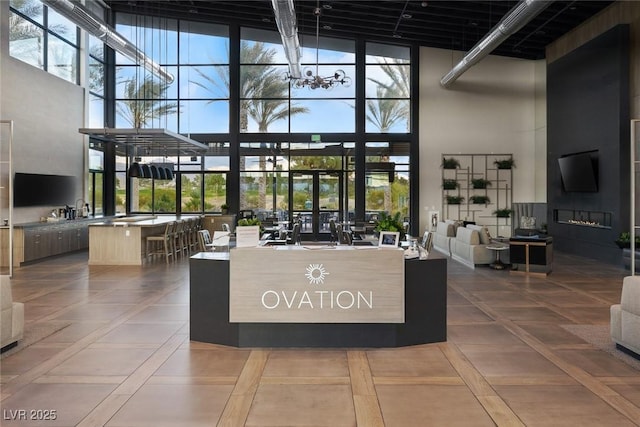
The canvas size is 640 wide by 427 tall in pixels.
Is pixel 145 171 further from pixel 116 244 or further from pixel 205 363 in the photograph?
pixel 205 363

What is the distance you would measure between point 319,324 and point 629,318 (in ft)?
9.45

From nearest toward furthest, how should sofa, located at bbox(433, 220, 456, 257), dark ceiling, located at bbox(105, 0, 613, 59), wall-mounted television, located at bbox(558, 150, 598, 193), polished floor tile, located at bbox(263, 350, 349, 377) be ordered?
1. polished floor tile, located at bbox(263, 350, 349, 377)
2. wall-mounted television, located at bbox(558, 150, 598, 193)
3. dark ceiling, located at bbox(105, 0, 613, 59)
4. sofa, located at bbox(433, 220, 456, 257)

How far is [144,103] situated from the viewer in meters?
16.5

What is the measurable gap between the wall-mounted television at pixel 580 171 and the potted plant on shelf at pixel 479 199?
3.00 meters

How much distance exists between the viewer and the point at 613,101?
11242 millimetres

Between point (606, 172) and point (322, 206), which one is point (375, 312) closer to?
point (606, 172)

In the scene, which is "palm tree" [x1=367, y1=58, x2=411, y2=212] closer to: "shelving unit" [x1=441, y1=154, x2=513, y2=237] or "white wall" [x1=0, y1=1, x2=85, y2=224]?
"shelving unit" [x1=441, y1=154, x2=513, y2=237]

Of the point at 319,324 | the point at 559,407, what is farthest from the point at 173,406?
the point at 559,407

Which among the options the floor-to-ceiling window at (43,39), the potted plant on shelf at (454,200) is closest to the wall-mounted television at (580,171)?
the potted plant on shelf at (454,200)

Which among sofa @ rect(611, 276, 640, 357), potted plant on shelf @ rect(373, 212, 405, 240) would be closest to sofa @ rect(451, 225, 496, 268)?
potted plant on shelf @ rect(373, 212, 405, 240)

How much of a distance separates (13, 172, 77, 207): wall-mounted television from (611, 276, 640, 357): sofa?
11751 millimetres

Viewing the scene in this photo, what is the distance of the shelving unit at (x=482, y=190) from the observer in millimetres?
16078

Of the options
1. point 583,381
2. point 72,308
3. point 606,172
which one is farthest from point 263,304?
point 606,172

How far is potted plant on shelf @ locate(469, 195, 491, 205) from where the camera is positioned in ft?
52.4
